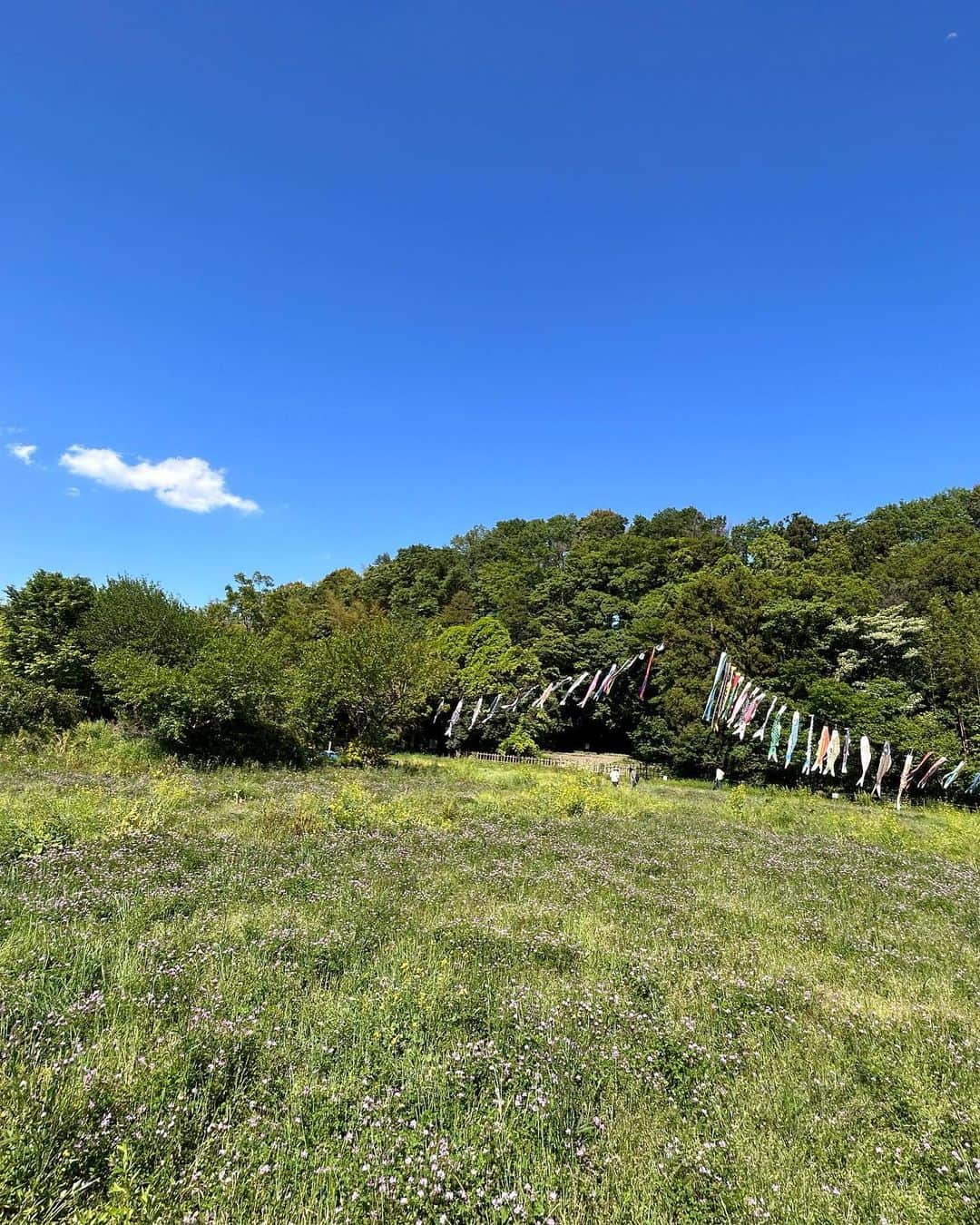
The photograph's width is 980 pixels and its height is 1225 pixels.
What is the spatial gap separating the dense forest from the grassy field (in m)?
17.2

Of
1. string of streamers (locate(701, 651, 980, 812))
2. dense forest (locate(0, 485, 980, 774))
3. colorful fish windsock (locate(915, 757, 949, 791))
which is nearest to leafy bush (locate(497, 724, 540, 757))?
dense forest (locate(0, 485, 980, 774))

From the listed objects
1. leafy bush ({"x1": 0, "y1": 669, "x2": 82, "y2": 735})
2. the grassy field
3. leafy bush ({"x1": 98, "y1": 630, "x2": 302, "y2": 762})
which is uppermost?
the grassy field

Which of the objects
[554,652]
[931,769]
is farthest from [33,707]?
[931,769]

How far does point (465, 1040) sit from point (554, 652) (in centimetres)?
4372

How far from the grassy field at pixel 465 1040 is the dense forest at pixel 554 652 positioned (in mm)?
17172

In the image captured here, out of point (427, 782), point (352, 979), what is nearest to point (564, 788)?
point (427, 782)

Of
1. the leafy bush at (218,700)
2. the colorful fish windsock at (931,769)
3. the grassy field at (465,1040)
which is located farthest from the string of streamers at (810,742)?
the leafy bush at (218,700)

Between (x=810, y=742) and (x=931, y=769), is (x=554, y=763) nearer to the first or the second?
(x=810, y=742)

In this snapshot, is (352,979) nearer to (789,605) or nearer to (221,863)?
(221,863)

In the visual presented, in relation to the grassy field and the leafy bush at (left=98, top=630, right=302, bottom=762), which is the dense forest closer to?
the leafy bush at (left=98, top=630, right=302, bottom=762)

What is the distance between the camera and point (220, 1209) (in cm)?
268

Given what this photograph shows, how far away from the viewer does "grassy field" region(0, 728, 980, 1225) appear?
293 cm

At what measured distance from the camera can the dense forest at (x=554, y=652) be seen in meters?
25.4

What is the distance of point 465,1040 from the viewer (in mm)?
4176
